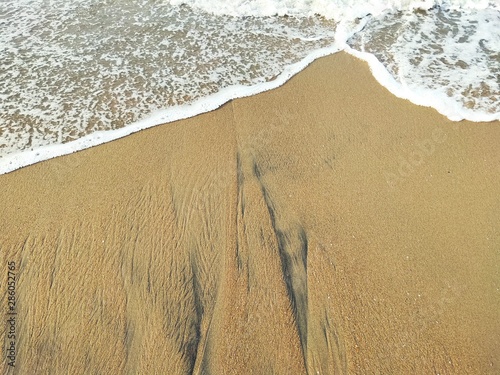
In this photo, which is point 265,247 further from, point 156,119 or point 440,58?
point 440,58

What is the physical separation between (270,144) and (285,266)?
1.76 meters

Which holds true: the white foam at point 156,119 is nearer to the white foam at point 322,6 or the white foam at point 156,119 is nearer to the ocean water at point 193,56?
the ocean water at point 193,56

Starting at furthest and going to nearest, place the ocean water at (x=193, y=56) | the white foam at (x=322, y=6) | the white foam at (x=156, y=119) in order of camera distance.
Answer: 1. the white foam at (x=322, y=6)
2. the ocean water at (x=193, y=56)
3. the white foam at (x=156, y=119)

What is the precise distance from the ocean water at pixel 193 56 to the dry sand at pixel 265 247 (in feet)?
1.63

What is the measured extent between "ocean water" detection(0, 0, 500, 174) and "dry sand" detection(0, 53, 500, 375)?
1.63ft

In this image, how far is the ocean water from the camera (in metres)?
5.28

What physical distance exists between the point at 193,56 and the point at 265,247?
393cm

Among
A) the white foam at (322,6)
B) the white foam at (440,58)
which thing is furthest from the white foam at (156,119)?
the white foam at (322,6)

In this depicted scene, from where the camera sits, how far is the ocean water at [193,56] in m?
5.28

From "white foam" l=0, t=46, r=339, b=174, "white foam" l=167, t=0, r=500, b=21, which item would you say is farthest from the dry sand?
"white foam" l=167, t=0, r=500, b=21

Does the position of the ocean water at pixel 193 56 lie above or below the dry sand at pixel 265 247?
above

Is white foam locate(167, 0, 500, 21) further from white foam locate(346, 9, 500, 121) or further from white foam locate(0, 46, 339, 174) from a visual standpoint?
white foam locate(0, 46, 339, 174)

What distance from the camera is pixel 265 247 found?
3816mm

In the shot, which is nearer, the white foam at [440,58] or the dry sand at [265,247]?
the dry sand at [265,247]
